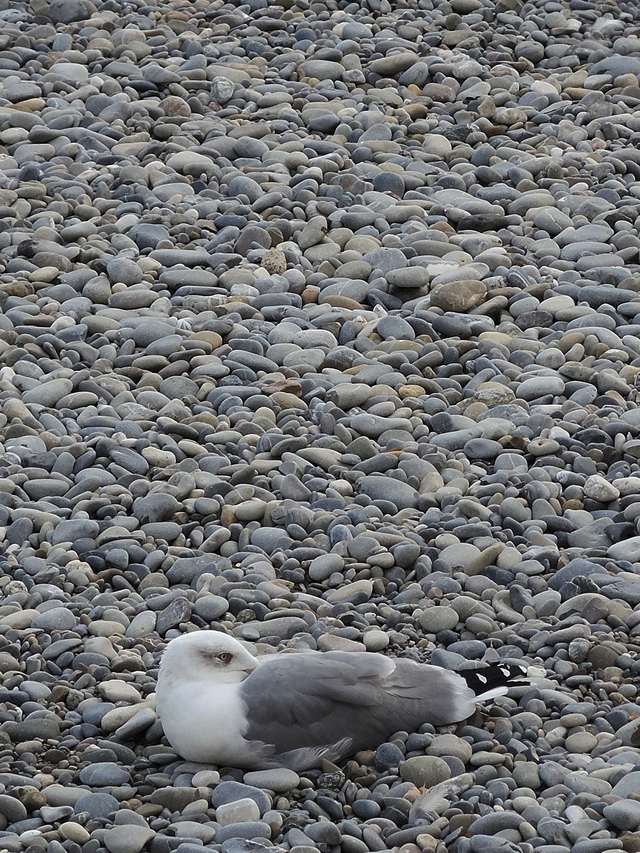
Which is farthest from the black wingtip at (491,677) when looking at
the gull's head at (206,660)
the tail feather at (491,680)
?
the gull's head at (206,660)

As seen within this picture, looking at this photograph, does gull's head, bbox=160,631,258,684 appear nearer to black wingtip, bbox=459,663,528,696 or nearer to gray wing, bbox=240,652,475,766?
gray wing, bbox=240,652,475,766

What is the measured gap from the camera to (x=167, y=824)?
3.13m

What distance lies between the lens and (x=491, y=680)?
11.6ft

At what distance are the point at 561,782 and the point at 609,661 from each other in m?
0.56

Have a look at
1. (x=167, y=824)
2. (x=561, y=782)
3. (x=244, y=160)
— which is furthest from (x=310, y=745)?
(x=244, y=160)

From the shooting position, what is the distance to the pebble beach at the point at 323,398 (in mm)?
3324

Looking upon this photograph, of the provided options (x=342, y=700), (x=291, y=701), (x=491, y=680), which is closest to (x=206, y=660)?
(x=291, y=701)

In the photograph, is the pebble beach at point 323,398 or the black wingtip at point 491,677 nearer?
the pebble beach at point 323,398

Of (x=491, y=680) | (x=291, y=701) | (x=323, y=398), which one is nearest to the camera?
(x=291, y=701)

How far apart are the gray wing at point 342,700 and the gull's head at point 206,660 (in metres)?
0.06

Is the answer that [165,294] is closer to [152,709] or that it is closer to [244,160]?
[244,160]

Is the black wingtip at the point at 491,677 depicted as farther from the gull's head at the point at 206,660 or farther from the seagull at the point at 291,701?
the gull's head at the point at 206,660

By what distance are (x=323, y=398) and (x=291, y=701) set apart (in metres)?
2.01

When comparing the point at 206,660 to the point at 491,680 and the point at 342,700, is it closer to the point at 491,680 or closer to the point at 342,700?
the point at 342,700
